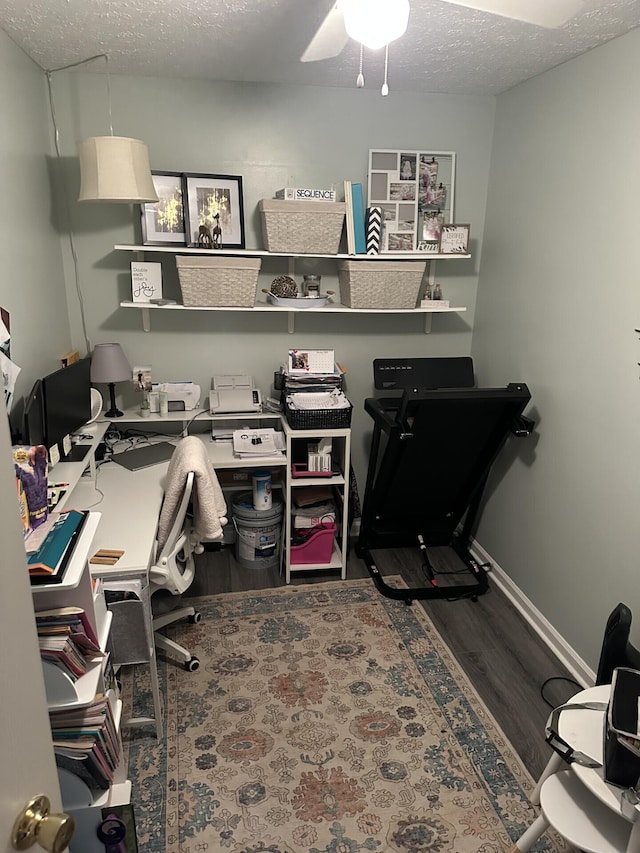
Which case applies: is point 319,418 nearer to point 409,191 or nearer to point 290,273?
point 290,273

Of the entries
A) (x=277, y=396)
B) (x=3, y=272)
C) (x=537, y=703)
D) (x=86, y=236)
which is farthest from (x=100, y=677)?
(x=86, y=236)

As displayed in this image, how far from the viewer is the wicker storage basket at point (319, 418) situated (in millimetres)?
2799

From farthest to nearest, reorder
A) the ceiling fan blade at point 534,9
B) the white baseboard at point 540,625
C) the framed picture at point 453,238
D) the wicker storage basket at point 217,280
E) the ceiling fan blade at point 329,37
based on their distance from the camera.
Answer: the framed picture at point 453,238, the wicker storage basket at point 217,280, the white baseboard at point 540,625, the ceiling fan blade at point 329,37, the ceiling fan blade at point 534,9

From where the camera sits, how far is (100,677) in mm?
1465

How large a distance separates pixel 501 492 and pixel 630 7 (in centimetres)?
208

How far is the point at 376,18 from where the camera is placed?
1345 mm

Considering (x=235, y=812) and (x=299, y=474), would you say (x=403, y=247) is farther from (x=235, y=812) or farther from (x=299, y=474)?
(x=235, y=812)

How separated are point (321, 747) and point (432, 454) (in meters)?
1.33

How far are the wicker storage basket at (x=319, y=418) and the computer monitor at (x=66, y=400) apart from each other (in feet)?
3.12

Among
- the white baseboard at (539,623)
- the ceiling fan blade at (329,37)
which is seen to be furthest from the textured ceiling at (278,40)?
the white baseboard at (539,623)

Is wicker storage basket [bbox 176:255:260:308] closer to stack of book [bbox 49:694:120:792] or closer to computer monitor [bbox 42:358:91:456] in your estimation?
computer monitor [bbox 42:358:91:456]

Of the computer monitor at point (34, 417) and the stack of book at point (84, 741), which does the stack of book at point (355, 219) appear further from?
the stack of book at point (84, 741)

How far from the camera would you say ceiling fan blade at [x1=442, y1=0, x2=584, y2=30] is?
1485mm

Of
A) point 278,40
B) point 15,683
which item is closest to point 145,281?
point 278,40
